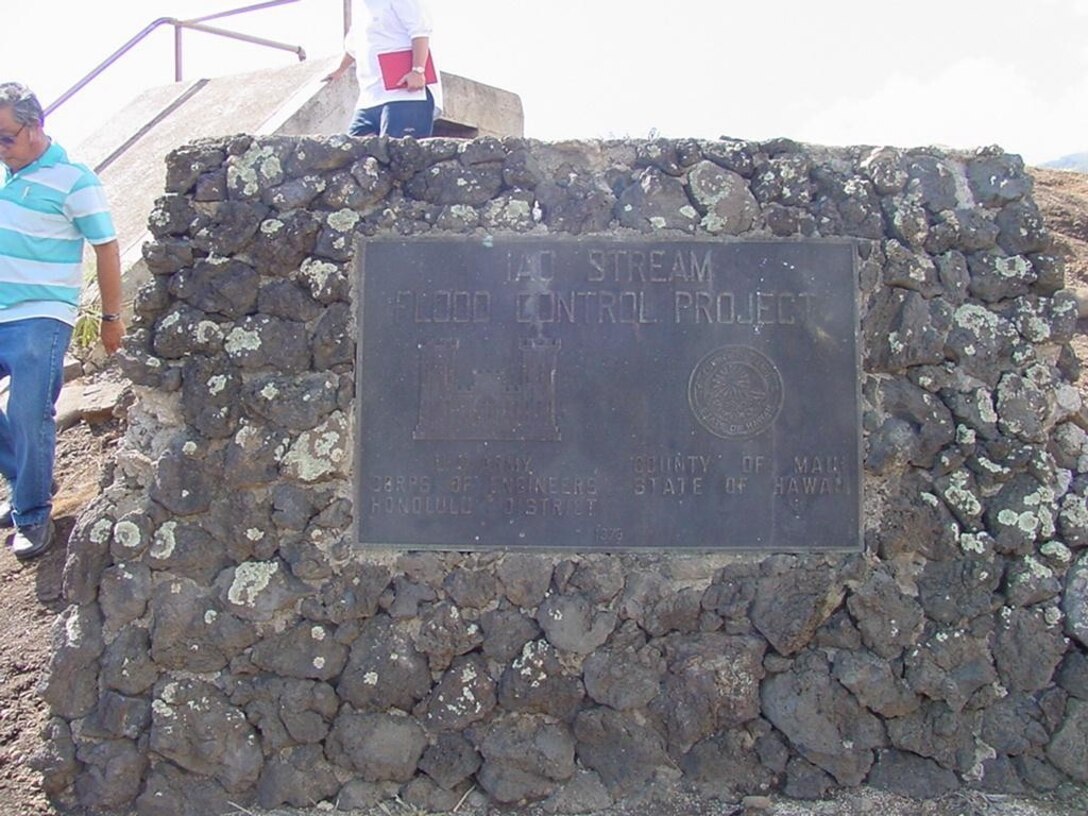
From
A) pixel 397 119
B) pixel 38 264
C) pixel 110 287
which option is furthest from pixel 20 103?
pixel 397 119

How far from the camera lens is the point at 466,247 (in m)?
→ 3.78

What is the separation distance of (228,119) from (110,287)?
3.55 m

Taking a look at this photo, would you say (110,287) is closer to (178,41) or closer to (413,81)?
A: (413,81)

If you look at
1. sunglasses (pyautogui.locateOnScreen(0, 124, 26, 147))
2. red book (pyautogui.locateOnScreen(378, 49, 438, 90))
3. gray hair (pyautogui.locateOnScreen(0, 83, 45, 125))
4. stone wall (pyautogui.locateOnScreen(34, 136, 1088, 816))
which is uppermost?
red book (pyautogui.locateOnScreen(378, 49, 438, 90))

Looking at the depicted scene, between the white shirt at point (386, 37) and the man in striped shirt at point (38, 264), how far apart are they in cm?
119

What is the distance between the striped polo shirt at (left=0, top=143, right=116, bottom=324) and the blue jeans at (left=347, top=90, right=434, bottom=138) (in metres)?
1.07

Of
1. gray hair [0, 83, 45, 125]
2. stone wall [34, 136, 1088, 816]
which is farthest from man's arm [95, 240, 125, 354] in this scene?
gray hair [0, 83, 45, 125]

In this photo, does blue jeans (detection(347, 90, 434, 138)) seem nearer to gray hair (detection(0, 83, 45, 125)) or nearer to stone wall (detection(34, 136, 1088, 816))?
stone wall (detection(34, 136, 1088, 816))

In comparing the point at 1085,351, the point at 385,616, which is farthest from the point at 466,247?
the point at 1085,351

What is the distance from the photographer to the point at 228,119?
738 centimetres

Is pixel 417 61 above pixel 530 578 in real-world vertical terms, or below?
above

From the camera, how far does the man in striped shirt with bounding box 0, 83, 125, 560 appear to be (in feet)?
13.3

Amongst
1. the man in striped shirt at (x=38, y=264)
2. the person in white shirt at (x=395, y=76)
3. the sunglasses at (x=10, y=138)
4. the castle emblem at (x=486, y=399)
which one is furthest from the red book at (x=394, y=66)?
the castle emblem at (x=486, y=399)

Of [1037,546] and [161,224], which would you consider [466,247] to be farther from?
[1037,546]
